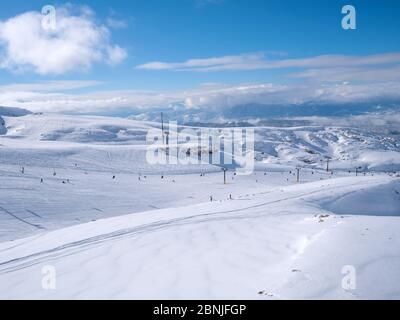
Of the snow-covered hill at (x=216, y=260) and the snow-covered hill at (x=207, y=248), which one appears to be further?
the snow-covered hill at (x=207, y=248)

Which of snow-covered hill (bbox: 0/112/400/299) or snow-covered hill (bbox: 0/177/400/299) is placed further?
snow-covered hill (bbox: 0/112/400/299)

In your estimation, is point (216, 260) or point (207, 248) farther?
point (207, 248)

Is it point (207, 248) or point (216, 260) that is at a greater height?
point (216, 260)

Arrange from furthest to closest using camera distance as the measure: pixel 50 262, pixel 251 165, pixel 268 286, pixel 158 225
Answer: pixel 251 165 → pixel 158 225 → pixel 50 262 → pixel 268 286

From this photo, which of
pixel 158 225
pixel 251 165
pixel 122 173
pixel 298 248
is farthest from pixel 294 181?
pixel 298 248

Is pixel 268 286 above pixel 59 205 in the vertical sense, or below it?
above

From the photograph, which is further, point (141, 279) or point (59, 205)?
point (59, 205)
